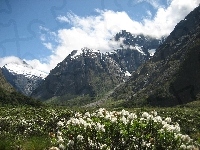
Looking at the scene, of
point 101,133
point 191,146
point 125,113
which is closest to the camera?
point 191,146

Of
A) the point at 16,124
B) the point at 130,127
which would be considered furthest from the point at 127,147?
the point at 16,124

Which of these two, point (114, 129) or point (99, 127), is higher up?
point (99, 127)

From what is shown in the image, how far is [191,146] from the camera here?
12664 mm

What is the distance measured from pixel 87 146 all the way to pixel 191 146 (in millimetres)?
4050

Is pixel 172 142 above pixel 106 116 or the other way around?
the other way around

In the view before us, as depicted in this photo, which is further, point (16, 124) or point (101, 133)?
point (16, 124)

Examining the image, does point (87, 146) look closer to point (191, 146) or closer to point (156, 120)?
point (156, 120)

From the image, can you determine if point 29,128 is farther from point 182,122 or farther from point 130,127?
point 182,122

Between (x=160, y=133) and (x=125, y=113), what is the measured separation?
218cm

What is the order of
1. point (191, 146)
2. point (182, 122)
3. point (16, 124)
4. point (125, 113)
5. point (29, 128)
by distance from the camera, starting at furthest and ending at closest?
point (182, 122) < point (16, 124) < point (29, 128) < point (125, 113) < point (191, 146)

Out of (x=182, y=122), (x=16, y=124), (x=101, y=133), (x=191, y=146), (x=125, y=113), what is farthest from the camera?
(x=182, y=122)

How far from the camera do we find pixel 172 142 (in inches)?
511

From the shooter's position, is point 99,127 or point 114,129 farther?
Answer: point 114,129

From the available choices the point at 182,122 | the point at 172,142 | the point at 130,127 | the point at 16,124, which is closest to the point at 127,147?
the point at 130,127
